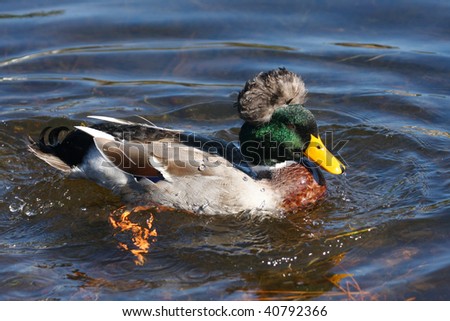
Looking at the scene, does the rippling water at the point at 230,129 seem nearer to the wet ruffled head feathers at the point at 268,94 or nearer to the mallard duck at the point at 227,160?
the mallard duck at the point at 227,160

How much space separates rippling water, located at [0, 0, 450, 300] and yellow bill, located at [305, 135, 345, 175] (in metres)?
0.45

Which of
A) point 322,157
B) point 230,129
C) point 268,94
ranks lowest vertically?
point 230,129

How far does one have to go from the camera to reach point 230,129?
876 cm

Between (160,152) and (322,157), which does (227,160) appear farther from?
(322,157)

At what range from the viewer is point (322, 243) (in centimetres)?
657

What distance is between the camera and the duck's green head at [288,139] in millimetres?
6863

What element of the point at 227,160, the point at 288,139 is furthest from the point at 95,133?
the point at 288,139

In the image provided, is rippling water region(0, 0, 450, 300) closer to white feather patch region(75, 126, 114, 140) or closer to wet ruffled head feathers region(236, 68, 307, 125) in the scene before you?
white feather patch region(75, 126, 114, 140)

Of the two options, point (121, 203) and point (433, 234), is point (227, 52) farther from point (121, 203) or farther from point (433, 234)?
point (433, 234)

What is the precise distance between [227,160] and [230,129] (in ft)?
5.85

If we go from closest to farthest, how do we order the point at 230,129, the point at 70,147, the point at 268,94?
1. the point at 268,94
2. the point at 70,147
3. the point at 230,129

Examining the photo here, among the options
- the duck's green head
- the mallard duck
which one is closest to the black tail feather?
the mallard duck

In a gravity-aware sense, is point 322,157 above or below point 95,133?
below
